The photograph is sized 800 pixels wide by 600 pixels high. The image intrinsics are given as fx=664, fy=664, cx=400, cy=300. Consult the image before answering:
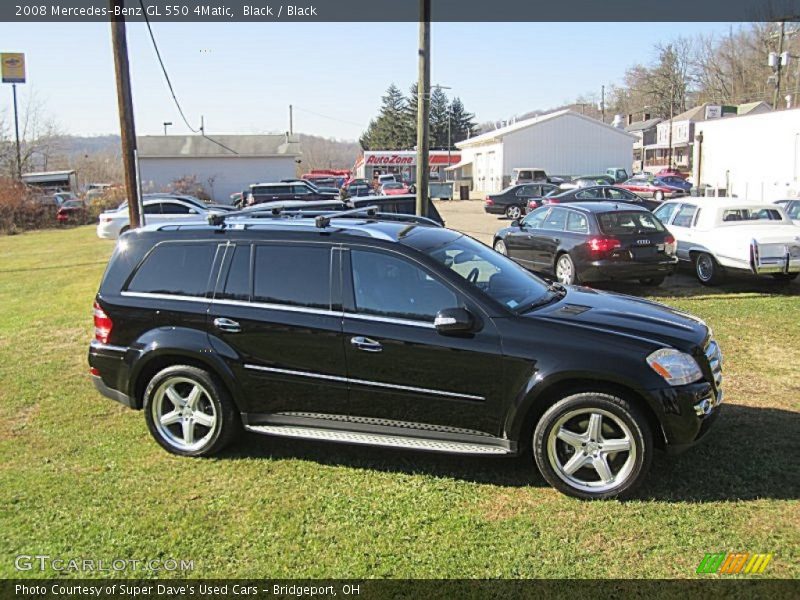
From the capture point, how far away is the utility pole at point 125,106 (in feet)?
35.1

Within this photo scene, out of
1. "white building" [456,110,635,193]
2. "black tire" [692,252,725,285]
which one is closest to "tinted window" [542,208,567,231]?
"black tire" [692,252,725,285]

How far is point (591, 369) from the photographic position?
4039 millimetres

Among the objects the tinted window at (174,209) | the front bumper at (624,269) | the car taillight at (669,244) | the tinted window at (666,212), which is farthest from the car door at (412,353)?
the tinted window at (174,209)

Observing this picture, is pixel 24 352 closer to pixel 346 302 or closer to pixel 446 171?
pixel 346 302

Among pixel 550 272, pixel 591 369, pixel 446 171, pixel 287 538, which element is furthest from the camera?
pixel 446 171

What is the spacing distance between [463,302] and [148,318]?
2.38 meters

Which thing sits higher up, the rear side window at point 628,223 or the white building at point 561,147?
the white building at point 561,147

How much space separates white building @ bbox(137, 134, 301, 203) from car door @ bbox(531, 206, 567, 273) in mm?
39063

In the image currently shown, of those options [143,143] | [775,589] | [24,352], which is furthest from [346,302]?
[143,143]

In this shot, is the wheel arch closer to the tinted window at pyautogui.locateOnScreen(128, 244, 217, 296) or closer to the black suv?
the black suv

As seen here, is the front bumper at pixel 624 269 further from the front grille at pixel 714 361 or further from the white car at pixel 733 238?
the front grille at pixel 714 361

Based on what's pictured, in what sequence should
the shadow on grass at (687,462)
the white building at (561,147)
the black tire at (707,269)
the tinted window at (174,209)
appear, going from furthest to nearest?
the white building at (561,147) < the tinted window at (174,209) < the black tire at (707,269) < the shadow on grass at (687,462)

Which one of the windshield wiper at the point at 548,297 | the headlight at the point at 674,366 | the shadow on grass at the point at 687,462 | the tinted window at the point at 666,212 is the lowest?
the shadow on grass at the point at 687,462

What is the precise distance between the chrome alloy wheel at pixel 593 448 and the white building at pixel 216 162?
153 ft
